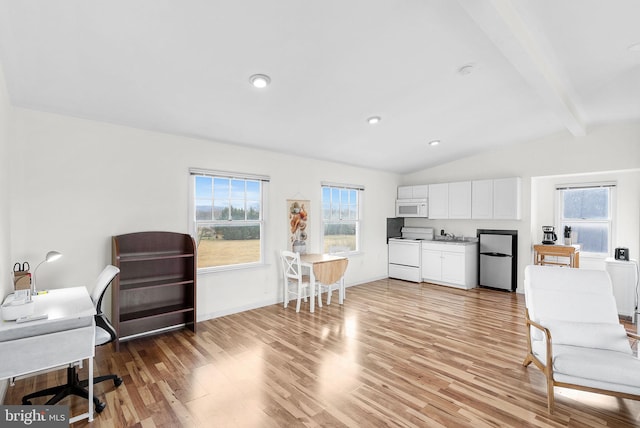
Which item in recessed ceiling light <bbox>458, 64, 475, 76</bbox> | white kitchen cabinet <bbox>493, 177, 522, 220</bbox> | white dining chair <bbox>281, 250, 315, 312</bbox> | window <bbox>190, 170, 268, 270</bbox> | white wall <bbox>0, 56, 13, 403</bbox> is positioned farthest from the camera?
white kitchen cabinet <bbox>493, 177, 522, 220</bbox>

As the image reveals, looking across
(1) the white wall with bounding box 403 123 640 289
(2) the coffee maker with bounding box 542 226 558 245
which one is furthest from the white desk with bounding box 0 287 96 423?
(2) the coffee maker with bounding box 542 226 558 245

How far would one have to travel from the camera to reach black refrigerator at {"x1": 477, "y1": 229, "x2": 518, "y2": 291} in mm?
5465

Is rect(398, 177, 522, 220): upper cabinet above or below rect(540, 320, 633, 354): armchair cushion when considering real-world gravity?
above

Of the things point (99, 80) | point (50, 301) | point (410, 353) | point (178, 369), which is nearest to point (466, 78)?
point (410, 353)

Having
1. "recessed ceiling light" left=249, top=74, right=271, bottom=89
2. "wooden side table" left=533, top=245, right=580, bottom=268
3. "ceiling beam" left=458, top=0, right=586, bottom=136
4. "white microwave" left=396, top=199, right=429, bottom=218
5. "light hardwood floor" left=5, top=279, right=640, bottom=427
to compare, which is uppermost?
"ceiling beam" left=458, top=0, right=586, bottom=136

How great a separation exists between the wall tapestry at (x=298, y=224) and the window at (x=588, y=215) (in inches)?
175

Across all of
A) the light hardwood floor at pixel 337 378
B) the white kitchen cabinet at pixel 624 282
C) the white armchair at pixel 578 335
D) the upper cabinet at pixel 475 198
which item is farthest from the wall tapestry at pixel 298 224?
the white kitchen cabinet at pixel 624 282

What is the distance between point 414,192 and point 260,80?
4710 millimetres

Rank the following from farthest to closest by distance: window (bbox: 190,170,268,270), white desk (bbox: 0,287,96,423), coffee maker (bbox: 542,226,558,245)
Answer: coffee maker (bbox: 542,226,558,245)
window (bbox: 190,170,268,270)
white desk (bbox: 0,287,96,423)

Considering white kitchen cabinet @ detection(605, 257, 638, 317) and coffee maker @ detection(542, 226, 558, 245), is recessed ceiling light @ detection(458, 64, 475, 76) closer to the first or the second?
white kitchen cabinet @ detection(605, 257, 638, 317)

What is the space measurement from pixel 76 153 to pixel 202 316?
2.31m

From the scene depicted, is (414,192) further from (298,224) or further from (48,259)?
(48,259)

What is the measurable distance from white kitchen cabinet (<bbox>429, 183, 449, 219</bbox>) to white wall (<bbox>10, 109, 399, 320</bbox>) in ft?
10.7

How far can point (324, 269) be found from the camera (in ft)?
14.8
